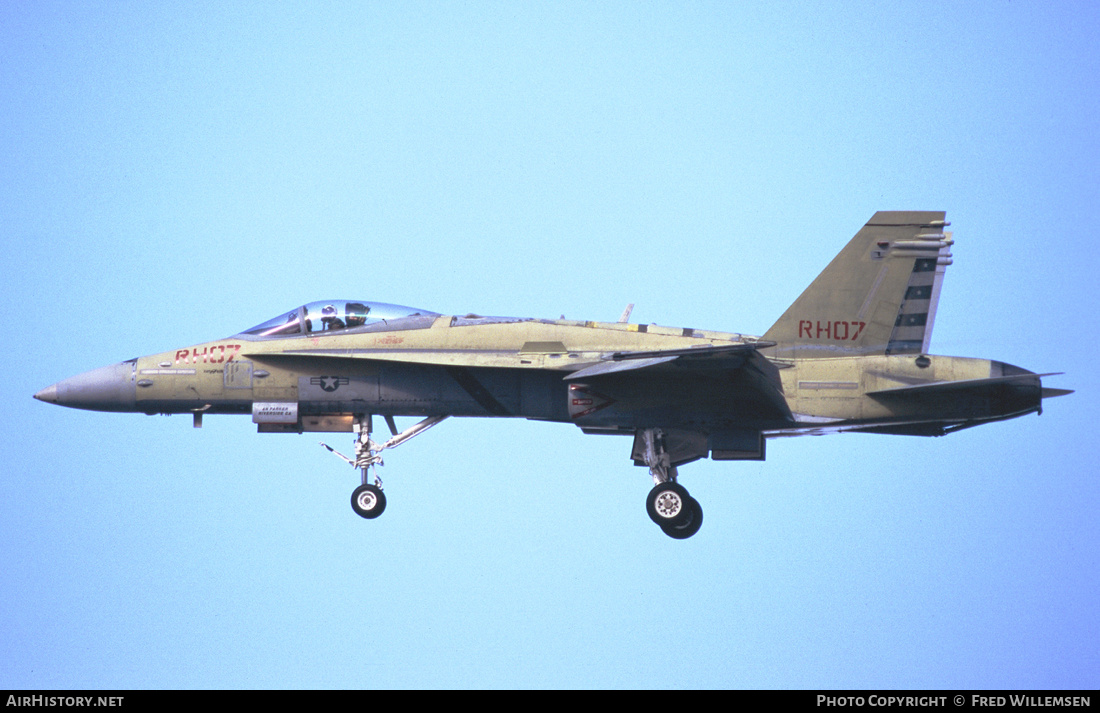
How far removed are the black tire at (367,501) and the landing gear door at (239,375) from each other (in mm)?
2013

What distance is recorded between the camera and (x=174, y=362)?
18969 millimetres

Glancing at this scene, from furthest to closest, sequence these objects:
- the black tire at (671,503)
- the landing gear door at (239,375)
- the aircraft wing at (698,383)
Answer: the landing gear door at (239,375), the black tire at (671,503), the aircraft wing at (698,383)

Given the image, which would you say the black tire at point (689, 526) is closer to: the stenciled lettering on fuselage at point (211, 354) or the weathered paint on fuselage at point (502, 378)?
the weathered paint on fuselage at point (502, 378)

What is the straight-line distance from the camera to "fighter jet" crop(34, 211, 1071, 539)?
17828mm

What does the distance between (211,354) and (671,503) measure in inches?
251

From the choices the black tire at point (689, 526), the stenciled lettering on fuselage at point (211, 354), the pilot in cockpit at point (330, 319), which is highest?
the pilot in cockpit at point (330, 319)

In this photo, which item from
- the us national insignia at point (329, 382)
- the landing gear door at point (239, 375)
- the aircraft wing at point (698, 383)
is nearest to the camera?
the aircraft wing at point (698, 383)

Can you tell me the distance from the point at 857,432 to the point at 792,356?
1268 mm

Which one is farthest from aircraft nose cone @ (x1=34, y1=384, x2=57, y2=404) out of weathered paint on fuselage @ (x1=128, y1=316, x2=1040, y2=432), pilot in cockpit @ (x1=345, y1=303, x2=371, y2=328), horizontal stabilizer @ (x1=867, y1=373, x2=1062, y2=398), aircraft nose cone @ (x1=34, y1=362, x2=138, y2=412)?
horizontal stabilizer @ (x1=867, y1=373, x2=1062, y2=398)

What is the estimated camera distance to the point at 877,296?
18.2m

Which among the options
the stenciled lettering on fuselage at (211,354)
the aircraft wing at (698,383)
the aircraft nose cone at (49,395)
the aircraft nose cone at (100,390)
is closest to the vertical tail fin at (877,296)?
the aircraft wing at (698,383)

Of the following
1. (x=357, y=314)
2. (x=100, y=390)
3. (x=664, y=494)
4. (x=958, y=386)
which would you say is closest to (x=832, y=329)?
(x=958, y=386)

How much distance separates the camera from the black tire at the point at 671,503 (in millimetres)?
18328
